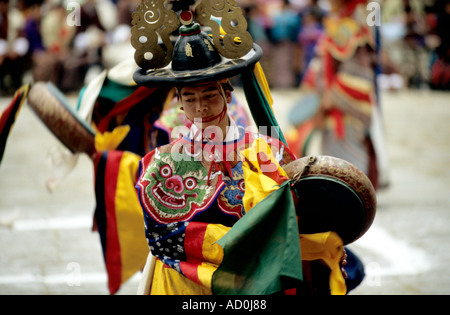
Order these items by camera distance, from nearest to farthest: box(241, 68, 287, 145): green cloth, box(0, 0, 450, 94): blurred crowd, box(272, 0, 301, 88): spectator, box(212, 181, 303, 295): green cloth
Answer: box(212, 181, 303, 295): green cloth < box(241, 68, 287, 145): green cloth < box(0, 0, 450, 94): blurred crowd < box(272, 0, 301, 88): spectator

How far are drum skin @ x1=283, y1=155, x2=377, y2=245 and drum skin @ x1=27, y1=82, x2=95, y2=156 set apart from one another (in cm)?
192

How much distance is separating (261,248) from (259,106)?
721mm

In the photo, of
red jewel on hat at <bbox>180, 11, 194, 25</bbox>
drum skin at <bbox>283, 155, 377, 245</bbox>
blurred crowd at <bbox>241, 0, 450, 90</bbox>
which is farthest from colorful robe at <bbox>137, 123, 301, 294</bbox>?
blurred crowd at <bbox>241, 0, 450, 90</bbox>

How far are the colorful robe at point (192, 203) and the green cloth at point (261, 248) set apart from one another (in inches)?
3.8

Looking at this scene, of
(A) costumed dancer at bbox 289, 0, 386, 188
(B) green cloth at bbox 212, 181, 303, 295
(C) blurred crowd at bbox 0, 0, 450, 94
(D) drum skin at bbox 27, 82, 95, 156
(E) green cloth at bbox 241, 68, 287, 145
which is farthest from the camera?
(C) blurred crowd at bbox 0, 0, 450, 94

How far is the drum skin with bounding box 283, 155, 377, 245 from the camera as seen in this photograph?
104 inches

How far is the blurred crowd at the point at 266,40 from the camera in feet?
49.8

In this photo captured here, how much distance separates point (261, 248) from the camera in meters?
2.65

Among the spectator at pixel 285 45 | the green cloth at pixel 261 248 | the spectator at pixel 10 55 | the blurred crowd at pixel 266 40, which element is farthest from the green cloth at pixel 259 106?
the spectator at pixel 10 55

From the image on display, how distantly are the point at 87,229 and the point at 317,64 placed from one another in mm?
2990

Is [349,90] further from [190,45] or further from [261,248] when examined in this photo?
[261,248]

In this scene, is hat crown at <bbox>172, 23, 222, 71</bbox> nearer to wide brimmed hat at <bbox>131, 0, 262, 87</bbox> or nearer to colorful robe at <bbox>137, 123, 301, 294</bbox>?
wide brimmed hat at <bbox>131, 0, 262, 87</bbox>

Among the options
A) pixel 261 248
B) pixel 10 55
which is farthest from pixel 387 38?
pixel 261 248

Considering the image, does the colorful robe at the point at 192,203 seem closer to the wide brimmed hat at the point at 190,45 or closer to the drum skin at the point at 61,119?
the wide brimmed hat at the point at 190,45
